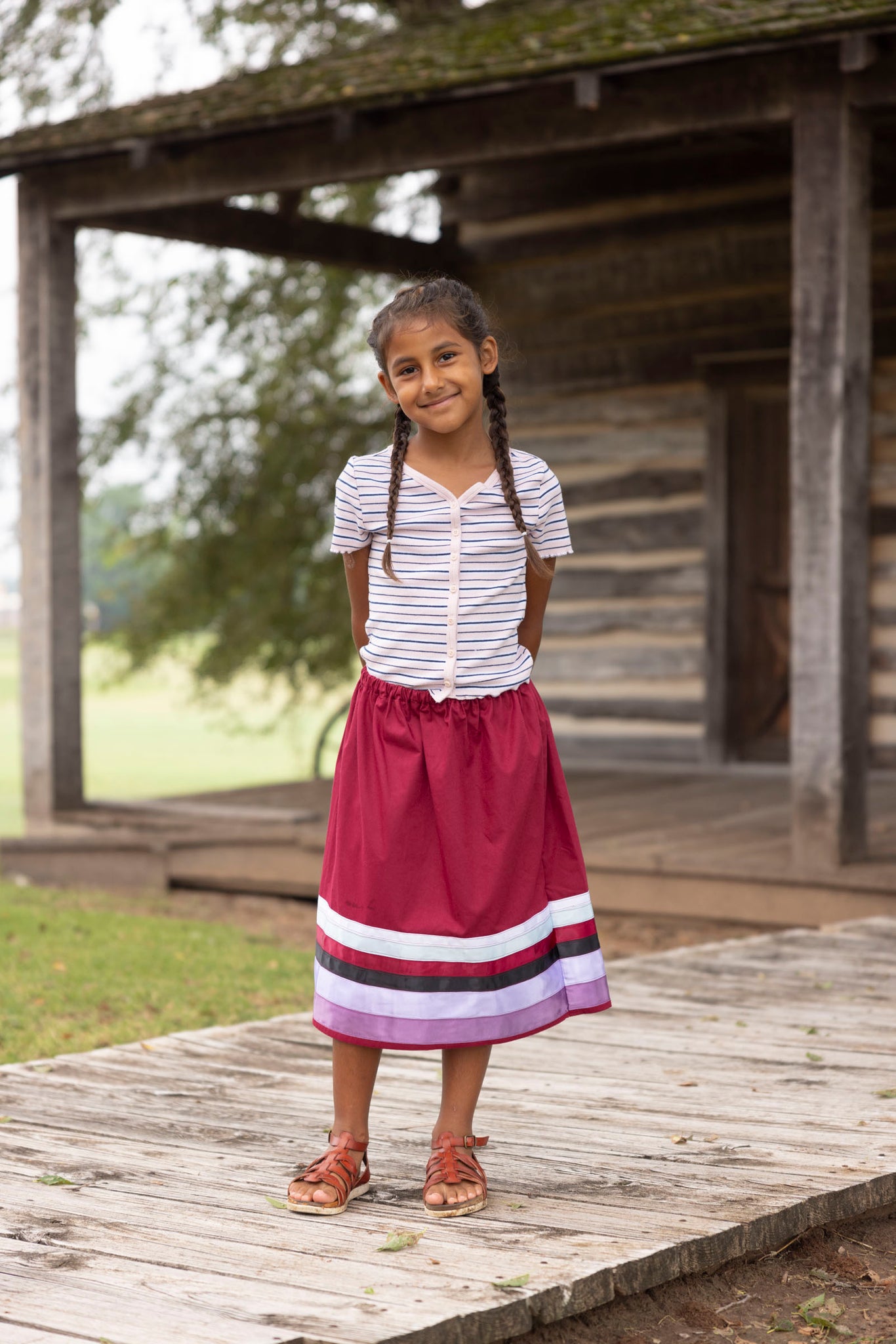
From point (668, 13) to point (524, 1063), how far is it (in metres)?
4.51

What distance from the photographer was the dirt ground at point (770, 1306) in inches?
112

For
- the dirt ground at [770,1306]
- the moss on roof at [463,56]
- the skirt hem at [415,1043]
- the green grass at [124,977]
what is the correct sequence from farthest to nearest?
the moss on roof at [463,56] → the green grass at [124,977] → the skirt hem at [415,1043] → the dirt ground at [770,1306]

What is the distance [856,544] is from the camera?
21.1 ft

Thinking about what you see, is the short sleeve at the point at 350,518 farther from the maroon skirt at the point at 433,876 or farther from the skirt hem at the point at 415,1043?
the skirt hem at the point at 415,1043

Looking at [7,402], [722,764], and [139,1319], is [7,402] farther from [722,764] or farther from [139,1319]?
[139,1319]

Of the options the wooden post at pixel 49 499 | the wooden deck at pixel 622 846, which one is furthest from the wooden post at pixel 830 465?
the wooden post at pixel 49 499

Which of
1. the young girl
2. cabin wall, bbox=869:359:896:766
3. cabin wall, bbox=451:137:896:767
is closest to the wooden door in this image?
cabin wall, bbox=451:137:896:767

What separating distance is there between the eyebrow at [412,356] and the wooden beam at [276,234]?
17.6ft

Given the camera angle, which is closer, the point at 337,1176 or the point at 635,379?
the point at 337,1176

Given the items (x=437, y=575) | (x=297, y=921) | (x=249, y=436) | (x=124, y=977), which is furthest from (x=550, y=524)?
(x=249, y=436)

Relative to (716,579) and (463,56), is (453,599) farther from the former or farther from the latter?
(716,579)

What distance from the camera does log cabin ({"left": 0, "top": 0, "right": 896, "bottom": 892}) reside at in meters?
6.43

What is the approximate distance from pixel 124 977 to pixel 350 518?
Result: 365 cm

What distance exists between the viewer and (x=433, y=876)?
310 centimetres
